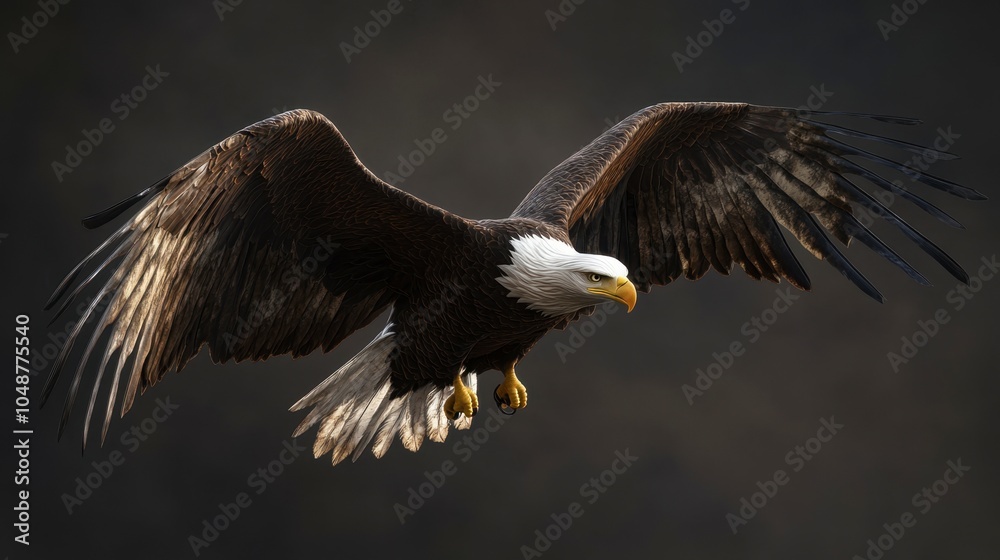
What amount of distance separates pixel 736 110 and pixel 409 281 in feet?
5.29

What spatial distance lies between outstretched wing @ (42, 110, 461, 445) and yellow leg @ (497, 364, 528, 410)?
0.57 m

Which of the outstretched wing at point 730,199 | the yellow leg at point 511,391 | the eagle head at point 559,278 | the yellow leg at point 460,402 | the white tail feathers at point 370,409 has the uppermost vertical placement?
the outstretched wing at point 730,199

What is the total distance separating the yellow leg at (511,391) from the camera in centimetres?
459

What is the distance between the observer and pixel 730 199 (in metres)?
5.11

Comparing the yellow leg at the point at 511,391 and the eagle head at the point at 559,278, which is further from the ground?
the eagle head at the point at 559,278

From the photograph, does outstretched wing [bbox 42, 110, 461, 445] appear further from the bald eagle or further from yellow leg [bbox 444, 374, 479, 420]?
yellow leg [bbox 444, 374, 479, 420]

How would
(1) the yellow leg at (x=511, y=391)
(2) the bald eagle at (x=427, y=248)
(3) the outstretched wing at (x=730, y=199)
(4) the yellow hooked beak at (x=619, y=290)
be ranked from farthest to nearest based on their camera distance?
(3) the outstretched wing at (x=730, y=199) < (1) the yellow leg at (x=511, y=391) < (4) the yellow hooked beak at (x=619, y=290) < (2) the bald eagle at (x=427, y=248)

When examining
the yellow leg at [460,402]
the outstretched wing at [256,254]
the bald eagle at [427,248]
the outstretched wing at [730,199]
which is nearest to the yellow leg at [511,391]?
the bald eagle at [427,248]

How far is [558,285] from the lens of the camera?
13.0 feet

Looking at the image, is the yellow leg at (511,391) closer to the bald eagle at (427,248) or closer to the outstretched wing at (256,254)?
the bald eagle at (427,248)

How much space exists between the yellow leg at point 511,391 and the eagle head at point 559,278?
1.95 feet

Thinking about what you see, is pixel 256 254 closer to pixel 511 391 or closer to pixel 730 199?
pixel 511 391

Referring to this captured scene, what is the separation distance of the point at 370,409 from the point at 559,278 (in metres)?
1.21

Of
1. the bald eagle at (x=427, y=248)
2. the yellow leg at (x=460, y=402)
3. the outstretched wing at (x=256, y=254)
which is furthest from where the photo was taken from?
the yellow leg at (x=460, y=402)
